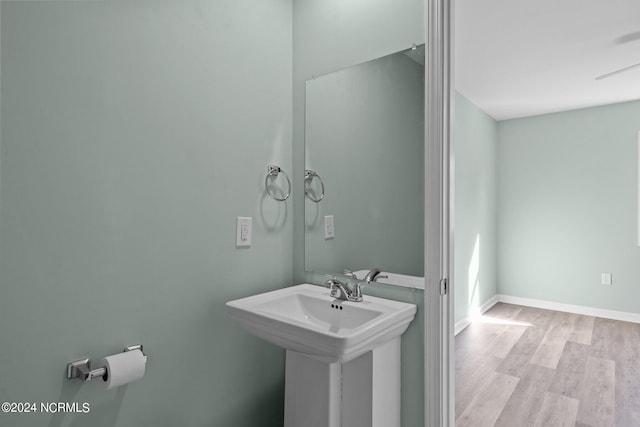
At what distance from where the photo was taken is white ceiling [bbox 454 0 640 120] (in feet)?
6.97

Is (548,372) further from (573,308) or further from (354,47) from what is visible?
(354,47)

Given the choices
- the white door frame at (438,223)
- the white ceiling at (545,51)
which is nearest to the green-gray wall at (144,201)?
the white door frame at (438,223)

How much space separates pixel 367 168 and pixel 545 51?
2081 mm

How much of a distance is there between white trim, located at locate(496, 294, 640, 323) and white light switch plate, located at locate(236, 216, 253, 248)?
4142 mm

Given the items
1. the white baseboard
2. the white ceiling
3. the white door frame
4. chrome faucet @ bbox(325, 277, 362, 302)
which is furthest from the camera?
the white baseboard

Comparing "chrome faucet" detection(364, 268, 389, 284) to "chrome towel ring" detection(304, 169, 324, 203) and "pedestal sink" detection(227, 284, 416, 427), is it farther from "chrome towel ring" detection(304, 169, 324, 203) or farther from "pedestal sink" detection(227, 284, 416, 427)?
"chrome towel ring" detection(304, 169, 324, 203)

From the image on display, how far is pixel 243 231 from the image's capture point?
61.4 inches

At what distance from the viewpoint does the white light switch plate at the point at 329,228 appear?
166 cm

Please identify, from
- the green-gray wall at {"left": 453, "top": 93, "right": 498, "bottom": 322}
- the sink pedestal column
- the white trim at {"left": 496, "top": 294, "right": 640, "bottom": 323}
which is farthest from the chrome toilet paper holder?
the white trim at {"left": 496, "top": 294, "right": 640, "bottom": 323}

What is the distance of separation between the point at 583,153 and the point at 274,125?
3988mm

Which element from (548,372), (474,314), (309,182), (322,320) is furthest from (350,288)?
(474,314)

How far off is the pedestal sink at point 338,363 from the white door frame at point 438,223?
109 millimetres

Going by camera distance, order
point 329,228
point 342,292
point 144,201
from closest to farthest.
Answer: point 144,201
point 342,292
point 329,228

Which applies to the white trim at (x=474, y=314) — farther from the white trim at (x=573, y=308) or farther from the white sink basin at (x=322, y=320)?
the white sink basin at (x=322, y=320)
